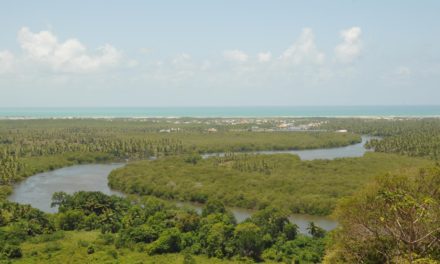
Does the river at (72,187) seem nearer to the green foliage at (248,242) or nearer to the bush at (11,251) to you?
the green foliage at (248,242)

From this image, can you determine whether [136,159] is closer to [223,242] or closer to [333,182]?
[333,182]

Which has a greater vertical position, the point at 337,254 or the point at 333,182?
the point at 337,254

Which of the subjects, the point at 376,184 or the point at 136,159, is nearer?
the point at 376,184

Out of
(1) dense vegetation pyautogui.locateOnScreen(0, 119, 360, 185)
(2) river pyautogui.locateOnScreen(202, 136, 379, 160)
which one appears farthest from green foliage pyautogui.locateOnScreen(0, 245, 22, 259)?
(2) river pyautogui.locateOnScreen(202, 136, 379, 160)

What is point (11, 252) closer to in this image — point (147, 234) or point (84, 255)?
point (84, 255)

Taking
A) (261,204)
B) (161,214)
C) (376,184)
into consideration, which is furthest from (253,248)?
(376,184)

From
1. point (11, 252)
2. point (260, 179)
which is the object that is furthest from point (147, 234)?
point (260, 179)
